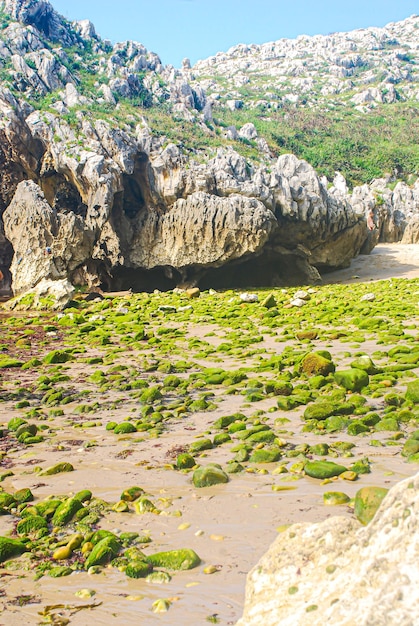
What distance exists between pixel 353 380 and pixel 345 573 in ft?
15.7

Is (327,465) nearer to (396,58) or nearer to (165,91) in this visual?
(165,91)

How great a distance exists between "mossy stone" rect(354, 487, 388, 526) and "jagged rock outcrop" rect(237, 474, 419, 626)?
0.85 metres

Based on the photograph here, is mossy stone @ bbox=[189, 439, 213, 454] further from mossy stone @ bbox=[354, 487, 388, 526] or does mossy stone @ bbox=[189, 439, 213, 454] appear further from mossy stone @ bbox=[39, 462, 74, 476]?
mossy stone @ bbox=[354, 487, 388, 526]

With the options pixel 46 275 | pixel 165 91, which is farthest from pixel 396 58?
pixel 46 275

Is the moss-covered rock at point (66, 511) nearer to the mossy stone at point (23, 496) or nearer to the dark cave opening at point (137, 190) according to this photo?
the mossy stone at point (23, 496)

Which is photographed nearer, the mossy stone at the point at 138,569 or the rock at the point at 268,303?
the mossy stone at the point at 138,569

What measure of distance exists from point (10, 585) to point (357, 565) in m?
2.09

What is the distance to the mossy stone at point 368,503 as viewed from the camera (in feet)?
9.23

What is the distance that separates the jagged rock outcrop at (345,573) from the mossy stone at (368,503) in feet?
2.80

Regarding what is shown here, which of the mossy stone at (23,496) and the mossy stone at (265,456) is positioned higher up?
the mossy stone at (265,456)

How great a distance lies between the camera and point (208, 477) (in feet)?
13.1

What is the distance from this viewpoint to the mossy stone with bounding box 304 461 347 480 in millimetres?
3863

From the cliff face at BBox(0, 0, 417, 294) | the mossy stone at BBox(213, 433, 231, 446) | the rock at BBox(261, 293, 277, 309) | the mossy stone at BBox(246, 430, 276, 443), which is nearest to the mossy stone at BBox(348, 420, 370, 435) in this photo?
the mossy stone at BBox(246, 430, 276, 443)

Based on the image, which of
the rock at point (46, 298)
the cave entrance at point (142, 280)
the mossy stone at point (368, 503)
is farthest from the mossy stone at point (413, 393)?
the cave entrance at point (142, 280)
